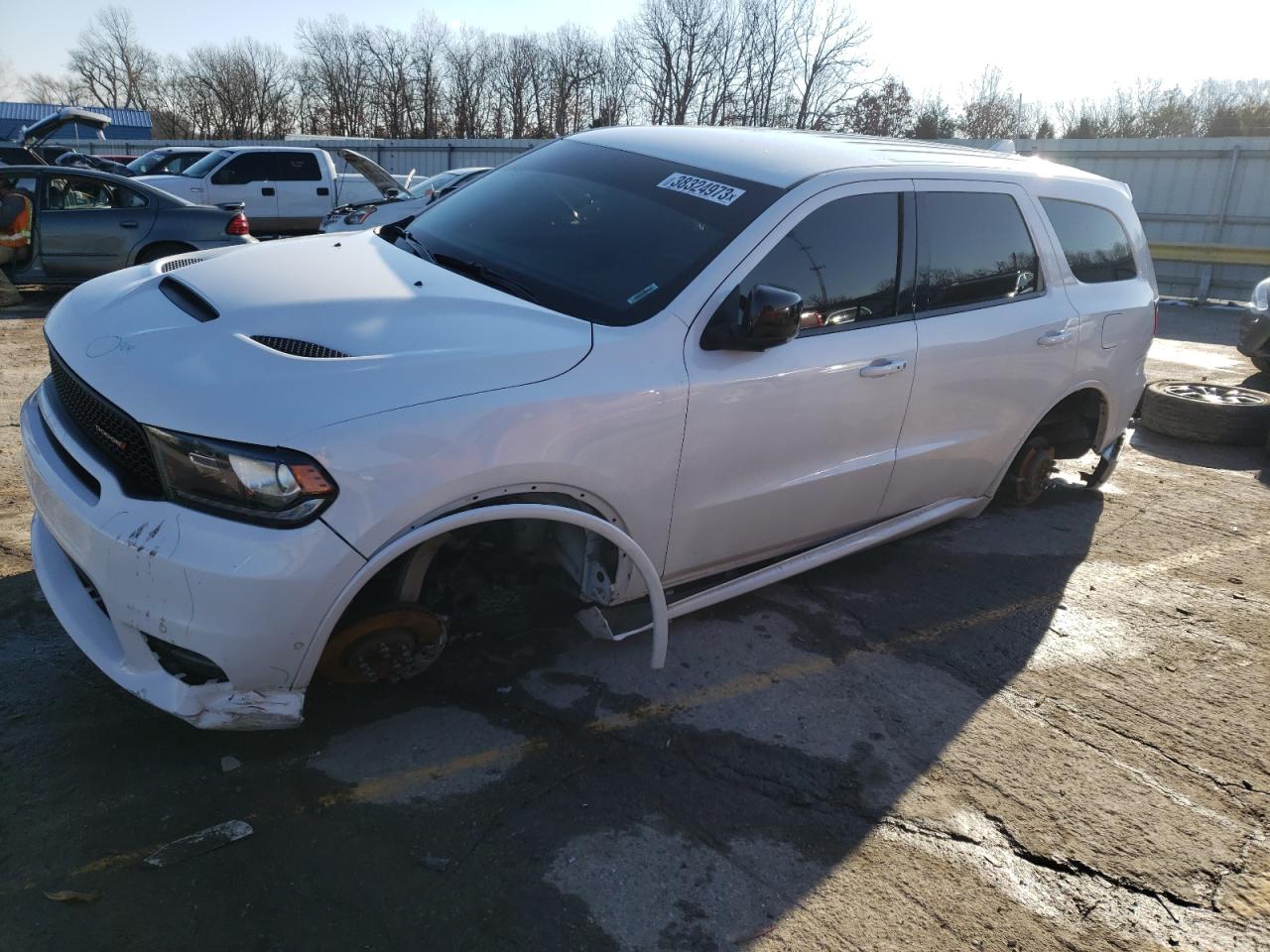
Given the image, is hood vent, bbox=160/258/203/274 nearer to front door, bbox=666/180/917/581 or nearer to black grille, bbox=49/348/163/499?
black grille, bbox=49/348/163/499

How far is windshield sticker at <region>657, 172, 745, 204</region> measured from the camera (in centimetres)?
337

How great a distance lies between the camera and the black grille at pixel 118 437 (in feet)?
7.89

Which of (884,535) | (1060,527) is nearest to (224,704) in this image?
(884,535)

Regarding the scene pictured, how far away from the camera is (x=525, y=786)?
8.87 ft

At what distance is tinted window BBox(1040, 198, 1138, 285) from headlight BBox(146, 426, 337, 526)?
3.82m

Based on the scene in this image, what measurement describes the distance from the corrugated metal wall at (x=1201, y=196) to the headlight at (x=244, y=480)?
17.4 metres

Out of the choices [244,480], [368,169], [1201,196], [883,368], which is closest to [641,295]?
[883,368]

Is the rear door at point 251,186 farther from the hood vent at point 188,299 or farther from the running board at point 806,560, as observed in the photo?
the running board at point 806,560

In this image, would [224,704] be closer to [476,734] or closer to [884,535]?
[476,734]

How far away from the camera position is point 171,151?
17953 millimetres

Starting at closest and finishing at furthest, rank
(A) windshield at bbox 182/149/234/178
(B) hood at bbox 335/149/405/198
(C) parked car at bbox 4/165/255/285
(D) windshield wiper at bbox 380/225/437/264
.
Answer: (D) windshield wiper at bbox 380/225/437/264, (C) parked car at bbox 4/165/255/285, (B) hood at bbox 335/149/405/198, (A) windshield at bbox 182/149/234/178

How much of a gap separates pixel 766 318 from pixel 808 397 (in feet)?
1.61

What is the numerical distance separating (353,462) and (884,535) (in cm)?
253

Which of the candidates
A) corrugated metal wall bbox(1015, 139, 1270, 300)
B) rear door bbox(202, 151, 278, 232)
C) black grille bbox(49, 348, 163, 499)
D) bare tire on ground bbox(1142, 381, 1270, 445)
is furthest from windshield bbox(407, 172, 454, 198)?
corrugated metal wall bbox(1015, 139, 1270, 300)
